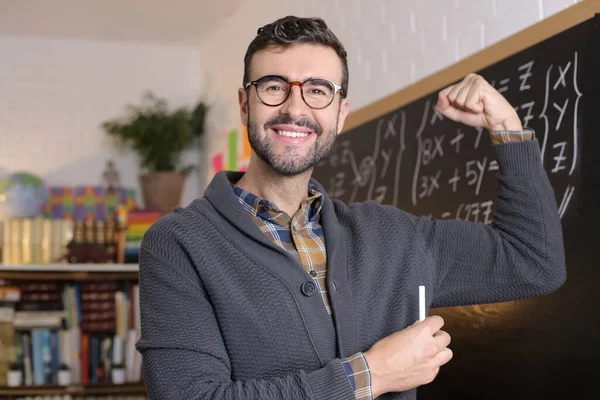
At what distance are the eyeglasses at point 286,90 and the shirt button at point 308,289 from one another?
320mm

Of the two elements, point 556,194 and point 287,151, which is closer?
point 287,151

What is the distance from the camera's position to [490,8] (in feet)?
7.67

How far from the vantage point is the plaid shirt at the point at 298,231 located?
139 centimetres

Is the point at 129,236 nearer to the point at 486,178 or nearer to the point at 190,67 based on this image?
the point at 190,67

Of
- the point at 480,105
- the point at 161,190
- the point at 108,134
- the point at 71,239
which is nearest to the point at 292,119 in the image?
the point at 480,105

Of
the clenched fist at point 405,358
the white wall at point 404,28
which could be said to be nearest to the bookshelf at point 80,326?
the white wall at point 404,28

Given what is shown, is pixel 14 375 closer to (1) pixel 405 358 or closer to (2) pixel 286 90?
(2) pixel 286 90

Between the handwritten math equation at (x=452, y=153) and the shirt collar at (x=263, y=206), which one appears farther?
the handwritten math equation at (x=452, y=153)

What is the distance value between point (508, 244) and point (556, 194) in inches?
22.4

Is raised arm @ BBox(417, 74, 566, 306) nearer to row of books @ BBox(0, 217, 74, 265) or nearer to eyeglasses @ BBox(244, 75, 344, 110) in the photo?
eyeglasses @ BBox(244, 75, 344, 110)

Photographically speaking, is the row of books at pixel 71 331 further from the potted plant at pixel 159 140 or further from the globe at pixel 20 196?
the potted plant at pixel 159 140

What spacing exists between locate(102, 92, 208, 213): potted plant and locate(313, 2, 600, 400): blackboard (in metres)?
2.56

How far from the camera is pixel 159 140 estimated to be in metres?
5.06

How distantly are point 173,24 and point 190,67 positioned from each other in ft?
1.80
